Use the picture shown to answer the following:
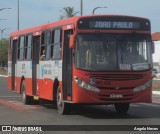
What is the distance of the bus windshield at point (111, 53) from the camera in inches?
659

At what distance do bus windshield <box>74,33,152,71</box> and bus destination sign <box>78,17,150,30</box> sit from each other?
0.83 feet

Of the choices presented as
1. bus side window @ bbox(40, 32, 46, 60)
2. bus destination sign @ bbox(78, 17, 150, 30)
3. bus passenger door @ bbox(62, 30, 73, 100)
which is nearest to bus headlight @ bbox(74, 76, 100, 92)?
bus passenger door @ bbox(62, 30, 73, 100)

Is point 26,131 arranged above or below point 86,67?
below

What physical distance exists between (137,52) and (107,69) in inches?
45.5

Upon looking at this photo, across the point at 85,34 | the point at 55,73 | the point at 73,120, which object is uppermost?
the point at 85,34

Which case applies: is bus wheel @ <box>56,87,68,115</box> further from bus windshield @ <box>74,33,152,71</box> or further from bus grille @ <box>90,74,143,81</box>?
bus grille @ <box>90,74,143,81</box>

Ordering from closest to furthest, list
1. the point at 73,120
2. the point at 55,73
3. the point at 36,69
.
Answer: the point at 73,120
the point at 55,73
the point at 36,69

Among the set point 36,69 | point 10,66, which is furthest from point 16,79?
point 36,69

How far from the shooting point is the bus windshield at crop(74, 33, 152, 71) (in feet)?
54.9

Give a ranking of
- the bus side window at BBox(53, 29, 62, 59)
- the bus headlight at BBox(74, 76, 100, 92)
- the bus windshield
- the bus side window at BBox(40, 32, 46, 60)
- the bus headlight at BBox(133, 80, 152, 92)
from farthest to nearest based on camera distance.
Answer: the bus side window at BBox(40, 32, 46, 60) → the bus side window at BBox(53, 29, 62, 59) → the bus headlight at BBox(133, 80, 152, 92) → the bus windshield → the bus headlight at BBox(74, 76, 100, 92)

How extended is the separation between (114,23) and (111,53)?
95cm

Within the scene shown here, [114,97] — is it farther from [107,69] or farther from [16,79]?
[16,79]

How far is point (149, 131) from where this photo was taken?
1342 centimetres

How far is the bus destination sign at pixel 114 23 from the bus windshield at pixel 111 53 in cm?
25
